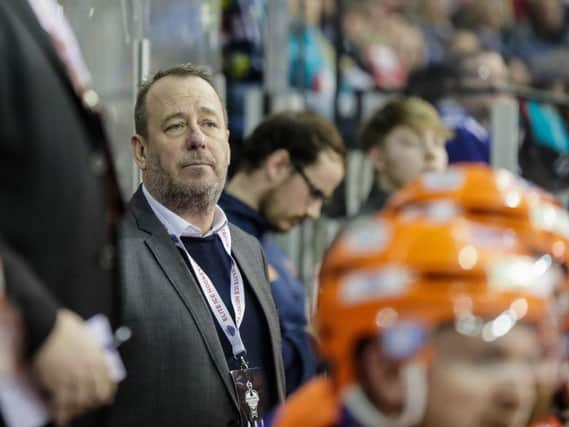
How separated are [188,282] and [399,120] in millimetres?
2535

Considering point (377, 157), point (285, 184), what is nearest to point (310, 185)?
point (285, 184)

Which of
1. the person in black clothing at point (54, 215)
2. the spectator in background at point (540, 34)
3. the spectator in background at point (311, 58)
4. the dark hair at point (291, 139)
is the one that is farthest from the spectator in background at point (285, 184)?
the spectator in background at point (540, 34)

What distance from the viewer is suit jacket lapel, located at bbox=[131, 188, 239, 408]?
4172mm

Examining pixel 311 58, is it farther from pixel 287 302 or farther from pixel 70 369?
pixel 70 369

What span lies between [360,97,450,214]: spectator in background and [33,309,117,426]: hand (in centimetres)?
396

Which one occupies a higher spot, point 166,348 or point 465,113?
point 166,348

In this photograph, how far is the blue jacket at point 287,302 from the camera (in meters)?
5.62

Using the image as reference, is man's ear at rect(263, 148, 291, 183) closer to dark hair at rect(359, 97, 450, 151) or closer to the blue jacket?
the blue jacket

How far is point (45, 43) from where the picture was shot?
8.29ft

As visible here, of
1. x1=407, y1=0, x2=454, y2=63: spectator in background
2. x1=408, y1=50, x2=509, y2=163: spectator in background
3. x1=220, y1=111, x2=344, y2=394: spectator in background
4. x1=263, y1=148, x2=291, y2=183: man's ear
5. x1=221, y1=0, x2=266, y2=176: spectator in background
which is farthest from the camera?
x1=407, y1=0, x2=454, y2=63: spectator in background

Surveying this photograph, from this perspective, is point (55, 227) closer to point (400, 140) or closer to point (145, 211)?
point (145, 211)

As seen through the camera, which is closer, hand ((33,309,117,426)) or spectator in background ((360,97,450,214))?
hand ((33,309,117,426))

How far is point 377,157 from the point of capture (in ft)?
21.6

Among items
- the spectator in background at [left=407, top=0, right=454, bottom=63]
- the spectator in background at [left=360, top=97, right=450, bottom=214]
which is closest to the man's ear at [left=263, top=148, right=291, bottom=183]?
the spectator in background at [left=360, top=97, right=450, bottom=214]
